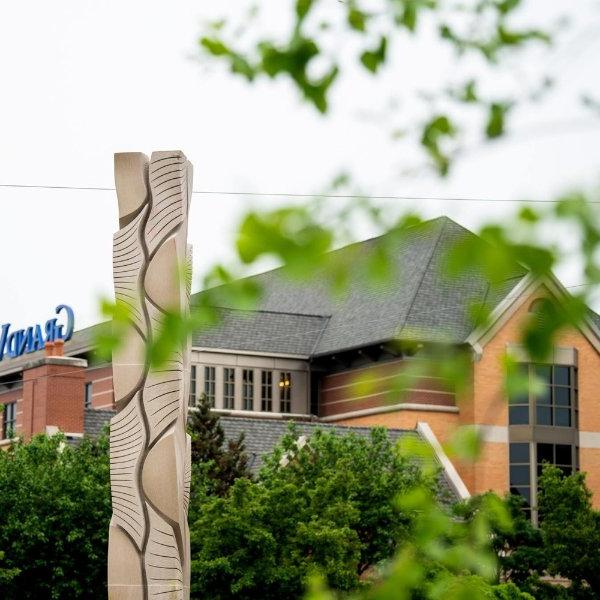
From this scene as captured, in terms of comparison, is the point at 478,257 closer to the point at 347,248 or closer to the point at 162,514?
the point at 347,248

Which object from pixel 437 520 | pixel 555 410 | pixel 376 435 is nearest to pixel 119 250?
pixel 376 435

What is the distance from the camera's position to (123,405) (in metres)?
19.5

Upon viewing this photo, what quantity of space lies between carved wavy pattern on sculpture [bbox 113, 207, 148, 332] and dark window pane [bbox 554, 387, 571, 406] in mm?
26756

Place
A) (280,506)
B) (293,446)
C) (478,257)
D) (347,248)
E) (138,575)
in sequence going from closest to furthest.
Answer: (478,257)
(347,248)
(138,575)
(280,506)
(293,446)

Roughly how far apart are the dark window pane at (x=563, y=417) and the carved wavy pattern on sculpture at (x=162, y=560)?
87.9 feet

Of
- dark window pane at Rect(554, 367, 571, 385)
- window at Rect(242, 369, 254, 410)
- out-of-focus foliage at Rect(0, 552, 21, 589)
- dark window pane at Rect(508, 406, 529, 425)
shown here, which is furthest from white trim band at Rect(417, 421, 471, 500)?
out-of-focus foliage at Rect(0, 552, 21, 589)

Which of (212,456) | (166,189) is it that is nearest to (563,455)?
(212,456)

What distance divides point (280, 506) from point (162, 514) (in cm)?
915

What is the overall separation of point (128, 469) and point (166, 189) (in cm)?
372

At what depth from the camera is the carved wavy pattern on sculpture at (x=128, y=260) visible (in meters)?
19.4

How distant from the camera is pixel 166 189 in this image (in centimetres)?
1953

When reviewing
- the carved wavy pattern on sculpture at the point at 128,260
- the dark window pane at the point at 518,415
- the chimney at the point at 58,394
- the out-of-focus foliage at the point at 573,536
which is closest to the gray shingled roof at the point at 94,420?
the chimney at the point at 58,394

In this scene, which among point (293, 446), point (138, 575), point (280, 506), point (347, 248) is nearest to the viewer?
point (347, 248)

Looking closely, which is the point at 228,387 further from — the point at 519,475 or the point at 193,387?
the point at 519,475
